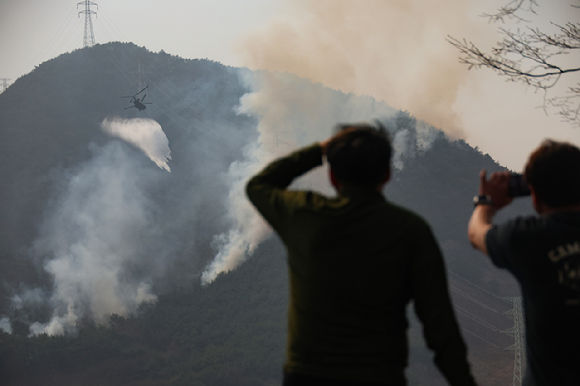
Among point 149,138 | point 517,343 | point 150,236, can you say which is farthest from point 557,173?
point 149,138

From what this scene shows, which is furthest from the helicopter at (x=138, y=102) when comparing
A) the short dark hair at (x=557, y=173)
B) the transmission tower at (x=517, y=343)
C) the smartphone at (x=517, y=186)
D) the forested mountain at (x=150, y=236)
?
the short dark hair at (x=557, y=173)

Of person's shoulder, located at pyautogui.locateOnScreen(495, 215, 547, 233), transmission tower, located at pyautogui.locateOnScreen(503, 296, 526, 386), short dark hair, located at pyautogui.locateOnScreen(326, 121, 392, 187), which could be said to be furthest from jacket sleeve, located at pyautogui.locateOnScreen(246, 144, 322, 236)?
transmission tower, located at pyautogui.locateOnScreen(503, 296, 526, 386)

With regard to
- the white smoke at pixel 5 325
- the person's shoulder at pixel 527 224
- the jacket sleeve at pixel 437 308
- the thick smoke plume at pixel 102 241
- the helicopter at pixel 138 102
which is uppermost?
the helicopter at pixel 138 102

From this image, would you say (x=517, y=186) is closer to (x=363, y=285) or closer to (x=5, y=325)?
(x=363, y=285)

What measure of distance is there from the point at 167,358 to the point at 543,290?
48.7 meters

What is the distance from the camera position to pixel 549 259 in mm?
1715

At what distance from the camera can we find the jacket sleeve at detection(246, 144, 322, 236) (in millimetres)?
1693

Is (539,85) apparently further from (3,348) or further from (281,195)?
(3,348)

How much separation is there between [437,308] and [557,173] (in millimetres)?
768

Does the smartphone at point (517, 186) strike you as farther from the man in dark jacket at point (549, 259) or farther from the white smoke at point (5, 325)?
the white smoke at point (5, 325)

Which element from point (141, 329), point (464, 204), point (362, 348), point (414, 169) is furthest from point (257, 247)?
point (362, 348)

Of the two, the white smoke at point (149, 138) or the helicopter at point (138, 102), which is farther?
the white smoke at point (149, 138)

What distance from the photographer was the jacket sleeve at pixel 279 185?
5.56 feet

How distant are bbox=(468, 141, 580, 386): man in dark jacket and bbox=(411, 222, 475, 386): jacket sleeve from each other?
1.42 ft
